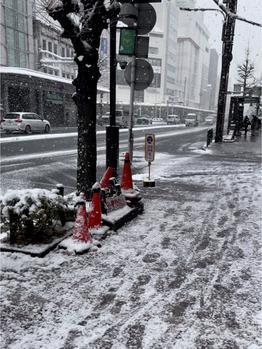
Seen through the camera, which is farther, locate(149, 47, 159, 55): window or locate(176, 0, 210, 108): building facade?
locate(176, 0, 210, 108): building facade

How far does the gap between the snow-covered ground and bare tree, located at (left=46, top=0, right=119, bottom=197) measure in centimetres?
134

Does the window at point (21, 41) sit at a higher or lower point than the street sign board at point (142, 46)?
higher

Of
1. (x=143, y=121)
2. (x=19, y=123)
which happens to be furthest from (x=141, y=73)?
(x=143, y=121)

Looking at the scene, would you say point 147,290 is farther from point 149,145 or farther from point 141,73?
point 141,73

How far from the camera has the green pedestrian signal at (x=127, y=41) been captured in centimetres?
771

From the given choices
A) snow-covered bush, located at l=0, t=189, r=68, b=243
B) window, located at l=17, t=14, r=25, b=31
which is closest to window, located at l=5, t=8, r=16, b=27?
window, located at l=17, t=14, r=25, b=31

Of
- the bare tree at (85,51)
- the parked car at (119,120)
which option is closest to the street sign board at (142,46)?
the bare tree at (85,51)

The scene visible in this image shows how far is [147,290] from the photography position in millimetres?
3871

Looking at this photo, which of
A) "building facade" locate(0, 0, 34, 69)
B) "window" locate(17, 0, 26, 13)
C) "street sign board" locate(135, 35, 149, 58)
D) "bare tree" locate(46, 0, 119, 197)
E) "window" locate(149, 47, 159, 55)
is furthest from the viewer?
"window" locate(149, 47, 159, 55)

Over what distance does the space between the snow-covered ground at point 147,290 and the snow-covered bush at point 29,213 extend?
0.37 metres

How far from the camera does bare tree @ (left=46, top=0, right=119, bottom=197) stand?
18.7 feet

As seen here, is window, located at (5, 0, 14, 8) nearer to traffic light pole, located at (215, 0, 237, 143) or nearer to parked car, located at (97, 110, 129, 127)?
parked car, located at (97, 110, 129, 127)

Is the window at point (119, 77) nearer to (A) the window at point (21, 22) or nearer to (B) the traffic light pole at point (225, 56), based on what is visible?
(A) the window at point (21, 22)

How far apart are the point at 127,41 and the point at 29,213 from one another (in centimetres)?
465
